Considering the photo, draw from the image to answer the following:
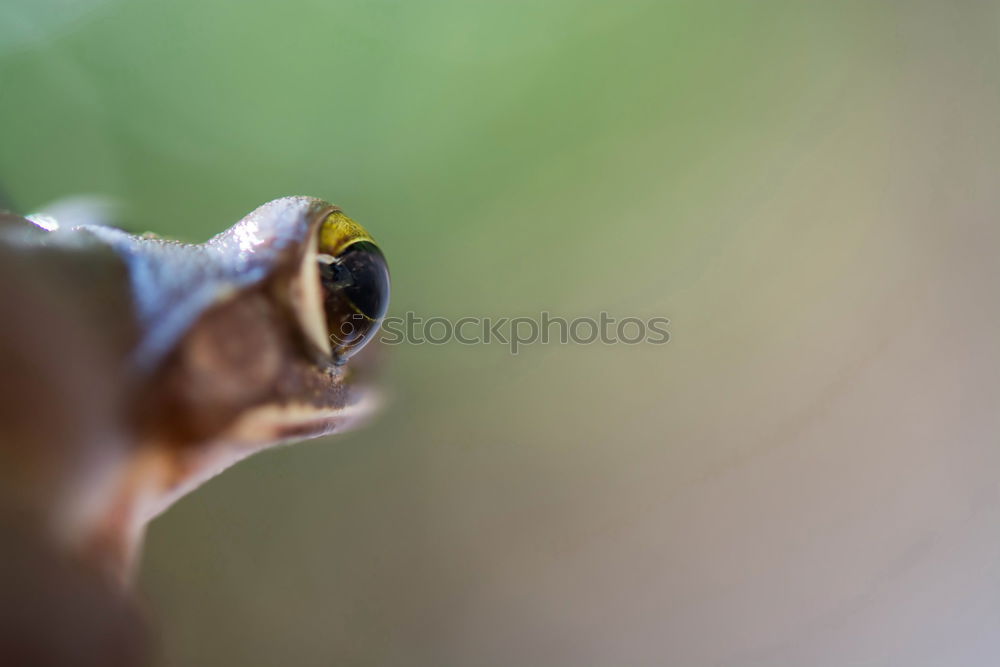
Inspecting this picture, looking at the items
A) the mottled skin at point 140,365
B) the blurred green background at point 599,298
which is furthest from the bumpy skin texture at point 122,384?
the blurred green background at point 599,298

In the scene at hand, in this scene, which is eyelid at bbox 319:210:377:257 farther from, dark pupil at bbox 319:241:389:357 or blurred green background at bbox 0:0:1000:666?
blurred green background at bbox 0:0:1000:666

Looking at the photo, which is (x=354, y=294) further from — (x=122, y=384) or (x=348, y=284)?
(x=122, y=384)

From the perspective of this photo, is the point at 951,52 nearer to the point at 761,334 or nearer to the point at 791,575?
the point at 761,334

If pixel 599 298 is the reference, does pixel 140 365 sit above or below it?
below

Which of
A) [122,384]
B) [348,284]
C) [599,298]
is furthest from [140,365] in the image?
[599,298]

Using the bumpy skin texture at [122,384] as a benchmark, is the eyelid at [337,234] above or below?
above

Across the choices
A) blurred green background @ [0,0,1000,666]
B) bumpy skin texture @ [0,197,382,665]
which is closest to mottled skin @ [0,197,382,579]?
bumpy skin texture @ [0,197,382,665]

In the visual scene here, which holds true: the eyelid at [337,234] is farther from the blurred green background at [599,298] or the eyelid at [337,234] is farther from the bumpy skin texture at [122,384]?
the blurred green background at [599,298]
